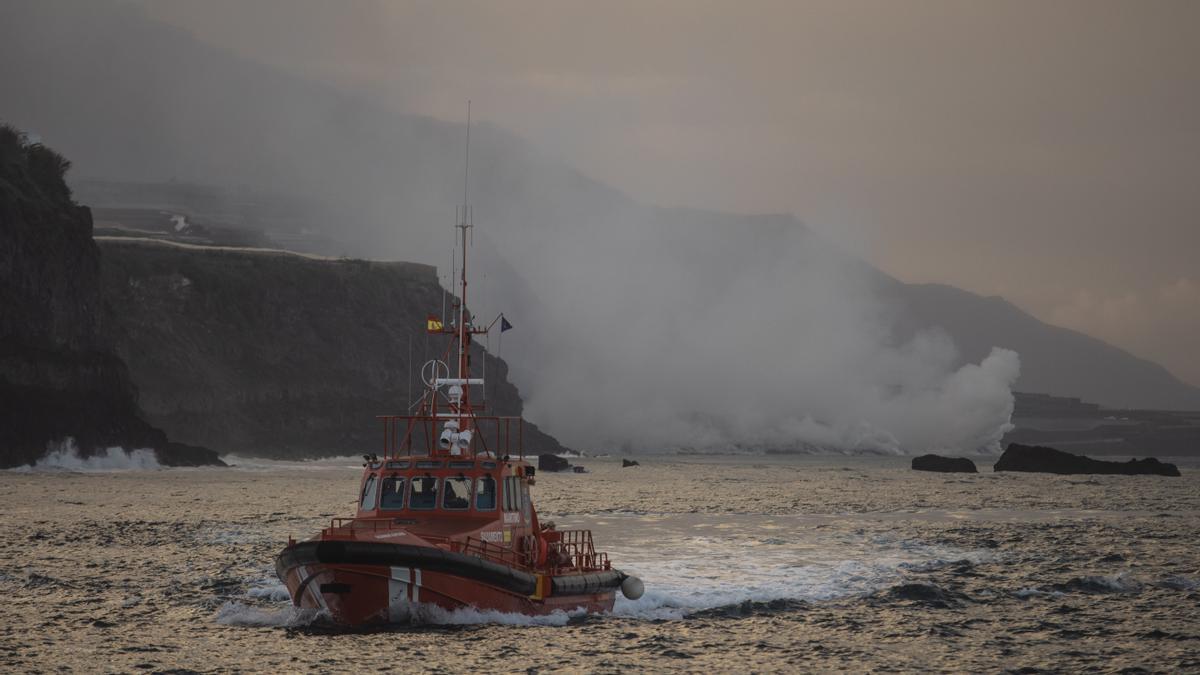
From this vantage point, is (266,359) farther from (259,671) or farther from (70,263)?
(259,671)

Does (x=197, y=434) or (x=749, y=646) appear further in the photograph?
(x=197, y=434)

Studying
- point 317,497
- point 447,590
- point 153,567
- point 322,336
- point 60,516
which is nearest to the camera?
point 447,590

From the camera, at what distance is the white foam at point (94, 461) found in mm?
106000

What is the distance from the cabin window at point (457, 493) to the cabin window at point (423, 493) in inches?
8.7

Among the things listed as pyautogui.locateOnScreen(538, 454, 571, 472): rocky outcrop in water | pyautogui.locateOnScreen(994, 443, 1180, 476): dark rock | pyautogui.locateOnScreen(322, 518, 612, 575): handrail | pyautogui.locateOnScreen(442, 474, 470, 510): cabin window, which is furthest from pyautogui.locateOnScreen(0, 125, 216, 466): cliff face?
A: pyautogui.locateOnScreen(442, 474, 470, 510): cabin window

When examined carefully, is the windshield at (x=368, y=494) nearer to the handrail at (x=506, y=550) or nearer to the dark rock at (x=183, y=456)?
the handrail at (x=506, y=550)

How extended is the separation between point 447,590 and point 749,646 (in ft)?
19.5

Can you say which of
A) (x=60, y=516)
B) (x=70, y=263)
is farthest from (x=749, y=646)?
(x=70, y=263)

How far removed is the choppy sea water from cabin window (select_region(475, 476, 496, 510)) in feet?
8.78

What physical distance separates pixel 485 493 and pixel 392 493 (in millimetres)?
1907

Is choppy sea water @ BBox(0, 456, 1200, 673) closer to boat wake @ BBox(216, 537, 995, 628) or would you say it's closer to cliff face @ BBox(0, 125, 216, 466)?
boat wake @ BBox(216, 537, 995, 628)

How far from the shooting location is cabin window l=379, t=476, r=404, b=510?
1123 inches

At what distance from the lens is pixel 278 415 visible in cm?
17738

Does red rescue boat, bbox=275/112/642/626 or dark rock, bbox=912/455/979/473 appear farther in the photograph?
dark rock, bbox=912/455/979/473
